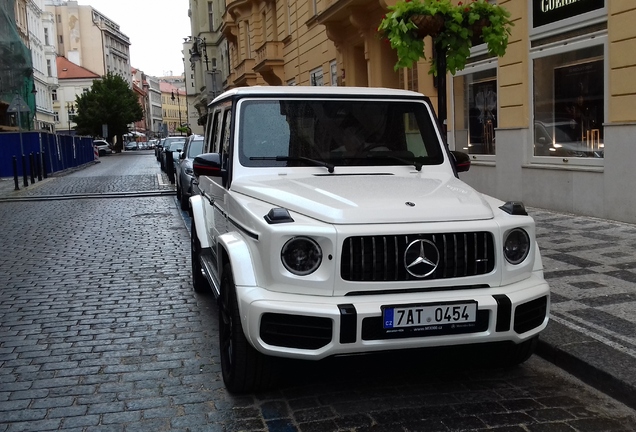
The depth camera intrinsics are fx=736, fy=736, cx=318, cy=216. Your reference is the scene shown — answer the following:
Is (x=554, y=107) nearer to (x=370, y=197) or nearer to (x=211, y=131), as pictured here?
(x=211, y=131)

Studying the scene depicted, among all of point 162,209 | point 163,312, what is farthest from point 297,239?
point 162,209

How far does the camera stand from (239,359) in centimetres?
408

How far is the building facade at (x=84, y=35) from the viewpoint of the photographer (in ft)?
349

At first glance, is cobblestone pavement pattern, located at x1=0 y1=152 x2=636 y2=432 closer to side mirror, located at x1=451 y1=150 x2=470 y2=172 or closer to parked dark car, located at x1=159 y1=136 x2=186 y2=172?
side mirror, located at x1=451 y1=150 x2=470 y2=172

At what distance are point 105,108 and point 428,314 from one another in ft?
261

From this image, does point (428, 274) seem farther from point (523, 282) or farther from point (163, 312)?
point (163, 312)

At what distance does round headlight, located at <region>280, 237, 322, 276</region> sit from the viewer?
379 centimetres

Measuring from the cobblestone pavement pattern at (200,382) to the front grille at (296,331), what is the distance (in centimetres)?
43

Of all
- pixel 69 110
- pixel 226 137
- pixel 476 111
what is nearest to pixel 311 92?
pixel 226 137

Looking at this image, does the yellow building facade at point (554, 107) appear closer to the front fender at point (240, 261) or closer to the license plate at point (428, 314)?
the front fender at point (240, 261)

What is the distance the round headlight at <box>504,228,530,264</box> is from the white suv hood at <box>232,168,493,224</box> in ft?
0.62

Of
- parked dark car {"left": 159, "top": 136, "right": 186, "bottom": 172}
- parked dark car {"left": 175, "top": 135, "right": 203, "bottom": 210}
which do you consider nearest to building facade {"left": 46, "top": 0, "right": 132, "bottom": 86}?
parked dark car {"left": 159, "top": 136, "right": 186, "bottom": 172}

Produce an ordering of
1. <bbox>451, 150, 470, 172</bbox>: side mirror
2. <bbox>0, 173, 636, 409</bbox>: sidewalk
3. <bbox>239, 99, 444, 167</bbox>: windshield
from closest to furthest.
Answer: <bbox>0, 173, 636, 409</bbox>: sidewalk, <bbox>239, 99, 444, 167</bbox>: windshield, <bbox>451, 150, 470, 172</bbox>: side mirror

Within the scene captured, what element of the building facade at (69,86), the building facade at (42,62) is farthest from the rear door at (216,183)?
the building facade at (69,86)
